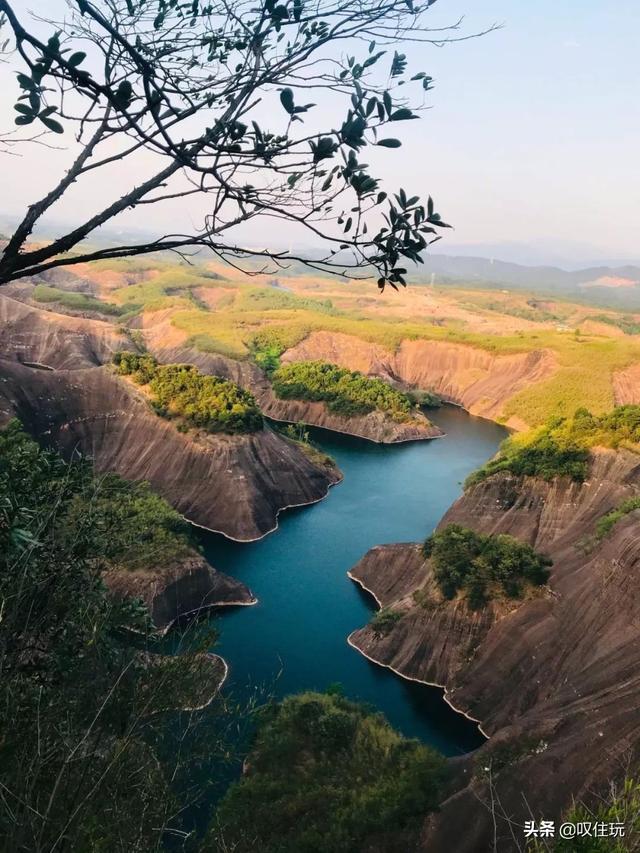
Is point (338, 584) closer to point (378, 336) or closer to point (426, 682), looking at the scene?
point (426, 682)

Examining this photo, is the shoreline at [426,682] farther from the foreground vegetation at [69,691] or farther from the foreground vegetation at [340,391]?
the foreground vegetation at [340,391]

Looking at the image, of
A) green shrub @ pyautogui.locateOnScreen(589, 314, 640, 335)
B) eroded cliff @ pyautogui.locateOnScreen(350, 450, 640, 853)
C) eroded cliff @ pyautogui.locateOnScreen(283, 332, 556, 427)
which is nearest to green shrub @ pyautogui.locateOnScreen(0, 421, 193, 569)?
eroded cliff @ pyautogui.locateOnScreen(350, 450, 640, 853)

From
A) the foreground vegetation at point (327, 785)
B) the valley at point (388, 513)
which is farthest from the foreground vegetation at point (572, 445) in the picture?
the foreground vegetation at point (327, 785)

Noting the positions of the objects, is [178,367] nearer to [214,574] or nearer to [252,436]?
[252,436]

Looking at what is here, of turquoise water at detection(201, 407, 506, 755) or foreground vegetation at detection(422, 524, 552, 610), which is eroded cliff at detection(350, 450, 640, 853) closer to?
foreground vegetation at detection(422, 524, 552, 610)

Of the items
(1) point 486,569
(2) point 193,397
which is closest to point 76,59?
(1) point 486,569

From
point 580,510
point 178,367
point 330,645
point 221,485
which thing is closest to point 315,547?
point 221,485
